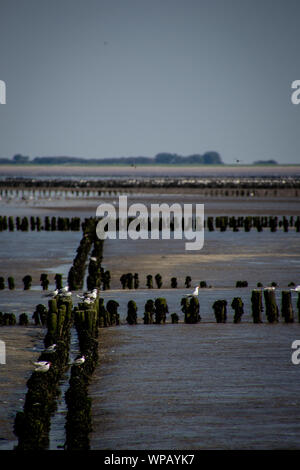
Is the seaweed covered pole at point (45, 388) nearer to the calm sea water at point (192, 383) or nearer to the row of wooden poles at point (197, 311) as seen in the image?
the calm sea water at point (192, 383)

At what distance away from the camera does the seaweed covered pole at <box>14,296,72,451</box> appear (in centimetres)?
1062

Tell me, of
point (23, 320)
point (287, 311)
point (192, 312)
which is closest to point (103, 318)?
point (23, 320)

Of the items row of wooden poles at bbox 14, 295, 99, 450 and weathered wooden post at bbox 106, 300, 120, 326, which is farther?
weathered wooden post at bbox 106, 300, 120, 326

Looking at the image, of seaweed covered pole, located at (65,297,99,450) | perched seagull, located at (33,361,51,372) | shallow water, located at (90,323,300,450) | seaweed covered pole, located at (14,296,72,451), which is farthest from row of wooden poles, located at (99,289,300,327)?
perched seagull, located at (33,361,51,372)

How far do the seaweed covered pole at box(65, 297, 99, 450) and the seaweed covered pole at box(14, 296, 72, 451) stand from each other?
312 mm

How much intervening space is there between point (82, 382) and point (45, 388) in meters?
0.60

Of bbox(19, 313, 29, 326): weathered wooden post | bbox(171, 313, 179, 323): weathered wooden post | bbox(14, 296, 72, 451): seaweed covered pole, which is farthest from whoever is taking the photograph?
bbox(171, 313, 179, 323): weathered wooden post

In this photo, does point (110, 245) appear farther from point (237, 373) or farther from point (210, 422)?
point (210, 422)

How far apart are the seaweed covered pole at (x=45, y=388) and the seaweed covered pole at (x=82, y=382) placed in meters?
0.31

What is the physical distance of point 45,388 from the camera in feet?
39.7

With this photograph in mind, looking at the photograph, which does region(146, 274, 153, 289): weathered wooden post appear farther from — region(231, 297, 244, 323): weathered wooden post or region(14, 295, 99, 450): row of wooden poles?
region(14, 295, 99, 450): row of wooden poles

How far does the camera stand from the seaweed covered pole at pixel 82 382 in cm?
1063

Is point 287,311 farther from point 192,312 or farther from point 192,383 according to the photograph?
point 192,383
